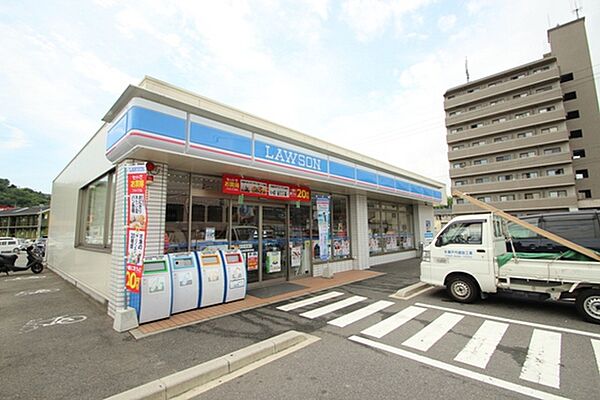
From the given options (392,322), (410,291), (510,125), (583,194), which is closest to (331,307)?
(392,322)

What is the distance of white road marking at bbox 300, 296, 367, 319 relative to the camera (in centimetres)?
545

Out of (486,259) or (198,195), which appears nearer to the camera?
(486,259)

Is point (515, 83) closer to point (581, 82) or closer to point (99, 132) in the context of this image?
point (581, 82)

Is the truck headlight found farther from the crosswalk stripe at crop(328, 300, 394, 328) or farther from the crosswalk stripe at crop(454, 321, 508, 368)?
the crosswalk stripe at crop(454, 321, 508, 368)

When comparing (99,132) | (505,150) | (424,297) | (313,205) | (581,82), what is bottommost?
(424,297)

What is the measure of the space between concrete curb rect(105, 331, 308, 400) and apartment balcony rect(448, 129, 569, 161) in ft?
137

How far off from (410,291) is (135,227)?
6736 mm

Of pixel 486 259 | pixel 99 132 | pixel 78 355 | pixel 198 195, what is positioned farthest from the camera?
pixel 99 132

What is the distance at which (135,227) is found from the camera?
4.62 m

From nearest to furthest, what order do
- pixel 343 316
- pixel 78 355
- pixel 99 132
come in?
pixel 78 355
pixel 343 316
pixel 99 132

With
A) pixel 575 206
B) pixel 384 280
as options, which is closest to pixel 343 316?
pixel 384 280

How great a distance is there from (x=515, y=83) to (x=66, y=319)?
156ft

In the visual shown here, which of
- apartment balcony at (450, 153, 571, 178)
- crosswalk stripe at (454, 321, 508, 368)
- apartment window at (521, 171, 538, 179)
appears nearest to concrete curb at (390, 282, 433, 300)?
crosswalk stripe at (454, 321, 508, 368)

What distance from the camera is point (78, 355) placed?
380 cm
